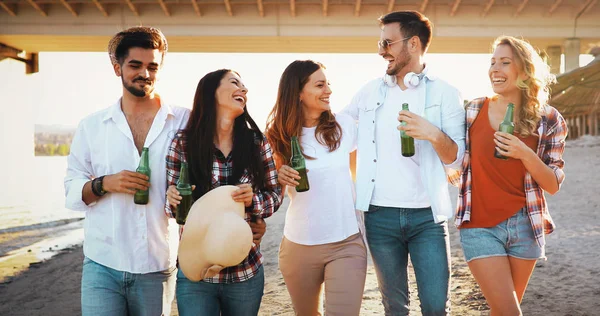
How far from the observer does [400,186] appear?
12.4 ft

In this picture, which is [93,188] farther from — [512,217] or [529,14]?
[529,14]

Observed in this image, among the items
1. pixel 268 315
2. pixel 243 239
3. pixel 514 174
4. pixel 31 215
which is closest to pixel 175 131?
pixel 243 239

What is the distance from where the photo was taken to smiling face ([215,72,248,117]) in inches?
137

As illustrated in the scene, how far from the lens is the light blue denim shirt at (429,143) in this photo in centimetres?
372

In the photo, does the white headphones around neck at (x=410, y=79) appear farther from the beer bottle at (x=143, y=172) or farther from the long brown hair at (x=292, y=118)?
the beer bottle at (x=143, y=172)

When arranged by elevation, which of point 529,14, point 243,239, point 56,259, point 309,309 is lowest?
point 56,259

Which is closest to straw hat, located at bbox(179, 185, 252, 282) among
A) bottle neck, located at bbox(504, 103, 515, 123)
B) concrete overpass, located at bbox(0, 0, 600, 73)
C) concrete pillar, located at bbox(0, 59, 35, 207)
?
bottle neck, located at bbox(504, 103, 515, 123)

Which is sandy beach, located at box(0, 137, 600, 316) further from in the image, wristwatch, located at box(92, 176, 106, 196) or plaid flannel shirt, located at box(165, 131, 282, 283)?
wristwatch, located at box(92, 176, 106, 196)

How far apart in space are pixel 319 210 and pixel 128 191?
3.97 feet

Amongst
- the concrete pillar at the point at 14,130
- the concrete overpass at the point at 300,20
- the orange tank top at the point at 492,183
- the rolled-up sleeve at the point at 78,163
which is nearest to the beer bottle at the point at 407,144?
the orange tank top at the point at 492,183

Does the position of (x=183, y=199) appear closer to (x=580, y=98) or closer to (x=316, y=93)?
(x=316, y=93)

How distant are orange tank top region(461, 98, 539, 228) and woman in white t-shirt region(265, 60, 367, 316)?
0.74 metres

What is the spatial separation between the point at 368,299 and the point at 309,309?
3320 mm

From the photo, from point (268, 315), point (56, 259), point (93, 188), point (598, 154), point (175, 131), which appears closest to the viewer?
point (93, 188)
